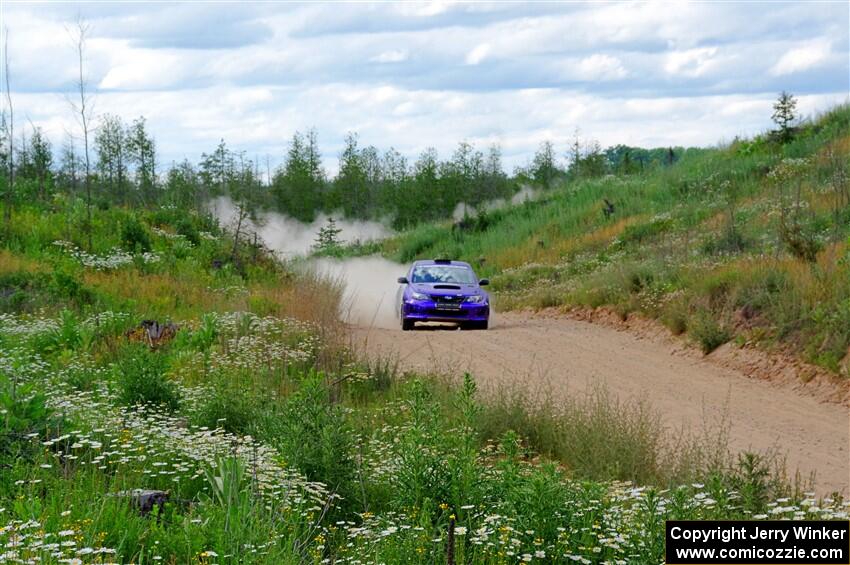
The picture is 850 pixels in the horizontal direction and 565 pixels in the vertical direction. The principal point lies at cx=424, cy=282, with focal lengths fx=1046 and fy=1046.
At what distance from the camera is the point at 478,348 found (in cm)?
1812

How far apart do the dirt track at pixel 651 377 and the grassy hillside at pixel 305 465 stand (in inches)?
39.0

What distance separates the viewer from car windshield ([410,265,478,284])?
22.7 metres

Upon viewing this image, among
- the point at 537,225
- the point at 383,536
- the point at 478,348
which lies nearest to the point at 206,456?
the point at 383,536

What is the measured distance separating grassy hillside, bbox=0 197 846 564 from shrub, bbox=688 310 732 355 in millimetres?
5415

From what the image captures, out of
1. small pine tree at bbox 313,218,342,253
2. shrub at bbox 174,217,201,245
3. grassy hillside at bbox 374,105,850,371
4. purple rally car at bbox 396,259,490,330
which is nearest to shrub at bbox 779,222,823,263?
grassy hillside at bbox 374,105,850,371

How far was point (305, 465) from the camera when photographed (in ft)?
25.9

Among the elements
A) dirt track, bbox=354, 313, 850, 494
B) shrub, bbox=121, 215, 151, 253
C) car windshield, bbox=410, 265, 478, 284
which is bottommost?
dirt track, bbox=354, 313, 850, 494

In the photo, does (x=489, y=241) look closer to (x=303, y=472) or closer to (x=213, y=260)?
(x=213, y=260)

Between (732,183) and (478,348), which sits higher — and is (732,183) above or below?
above

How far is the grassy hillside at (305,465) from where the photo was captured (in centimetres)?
620

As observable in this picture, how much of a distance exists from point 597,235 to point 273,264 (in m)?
12.5

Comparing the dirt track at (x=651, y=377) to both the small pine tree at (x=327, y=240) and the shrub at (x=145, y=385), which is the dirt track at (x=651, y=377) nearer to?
the shrub at (x=145, y=385)

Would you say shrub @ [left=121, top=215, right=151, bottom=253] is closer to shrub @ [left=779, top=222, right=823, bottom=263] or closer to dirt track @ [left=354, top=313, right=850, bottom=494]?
dirt track @ [left=354, top=313, right=850, bottom=494]

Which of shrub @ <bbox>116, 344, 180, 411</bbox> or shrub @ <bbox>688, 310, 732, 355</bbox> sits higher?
shrub @ <bbox>116, 344, 180, 411</bbox>
